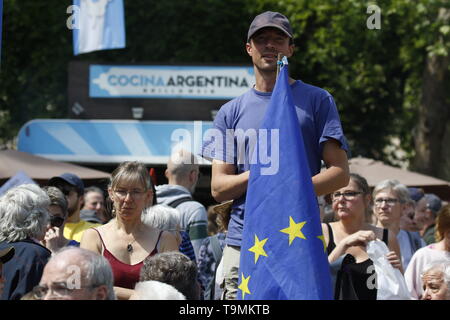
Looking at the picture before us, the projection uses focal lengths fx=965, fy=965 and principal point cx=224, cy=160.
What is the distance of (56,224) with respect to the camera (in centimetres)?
606

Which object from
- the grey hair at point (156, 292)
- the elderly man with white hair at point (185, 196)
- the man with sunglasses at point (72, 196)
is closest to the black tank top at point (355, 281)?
the grey hair at point (156, 292)

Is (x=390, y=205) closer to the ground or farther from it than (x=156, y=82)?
closer to the ground

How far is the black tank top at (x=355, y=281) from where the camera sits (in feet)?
15.9

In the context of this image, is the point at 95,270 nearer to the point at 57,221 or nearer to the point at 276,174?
the point at 276,174

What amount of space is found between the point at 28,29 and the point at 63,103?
68.2 inches

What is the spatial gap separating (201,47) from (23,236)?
14.3 metres

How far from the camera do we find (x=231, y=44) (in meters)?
18.8

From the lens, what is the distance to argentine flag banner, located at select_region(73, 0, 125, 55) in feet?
39.5

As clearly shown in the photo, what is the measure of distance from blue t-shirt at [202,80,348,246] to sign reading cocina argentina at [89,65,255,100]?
33.2ft

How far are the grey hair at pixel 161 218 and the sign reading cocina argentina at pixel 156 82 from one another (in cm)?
863

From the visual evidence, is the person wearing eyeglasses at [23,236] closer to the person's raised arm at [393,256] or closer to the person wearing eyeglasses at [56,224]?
the person wearing eyeglasses at [56,224]

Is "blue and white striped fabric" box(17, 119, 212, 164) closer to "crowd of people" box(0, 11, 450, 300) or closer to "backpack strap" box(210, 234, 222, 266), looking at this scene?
"crowd of people" box(0, 11, 450, 300)

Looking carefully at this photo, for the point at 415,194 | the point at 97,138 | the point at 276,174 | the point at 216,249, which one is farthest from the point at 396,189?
the point at 97,138

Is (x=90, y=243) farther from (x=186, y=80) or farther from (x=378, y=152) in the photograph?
(x=378, y=152)
